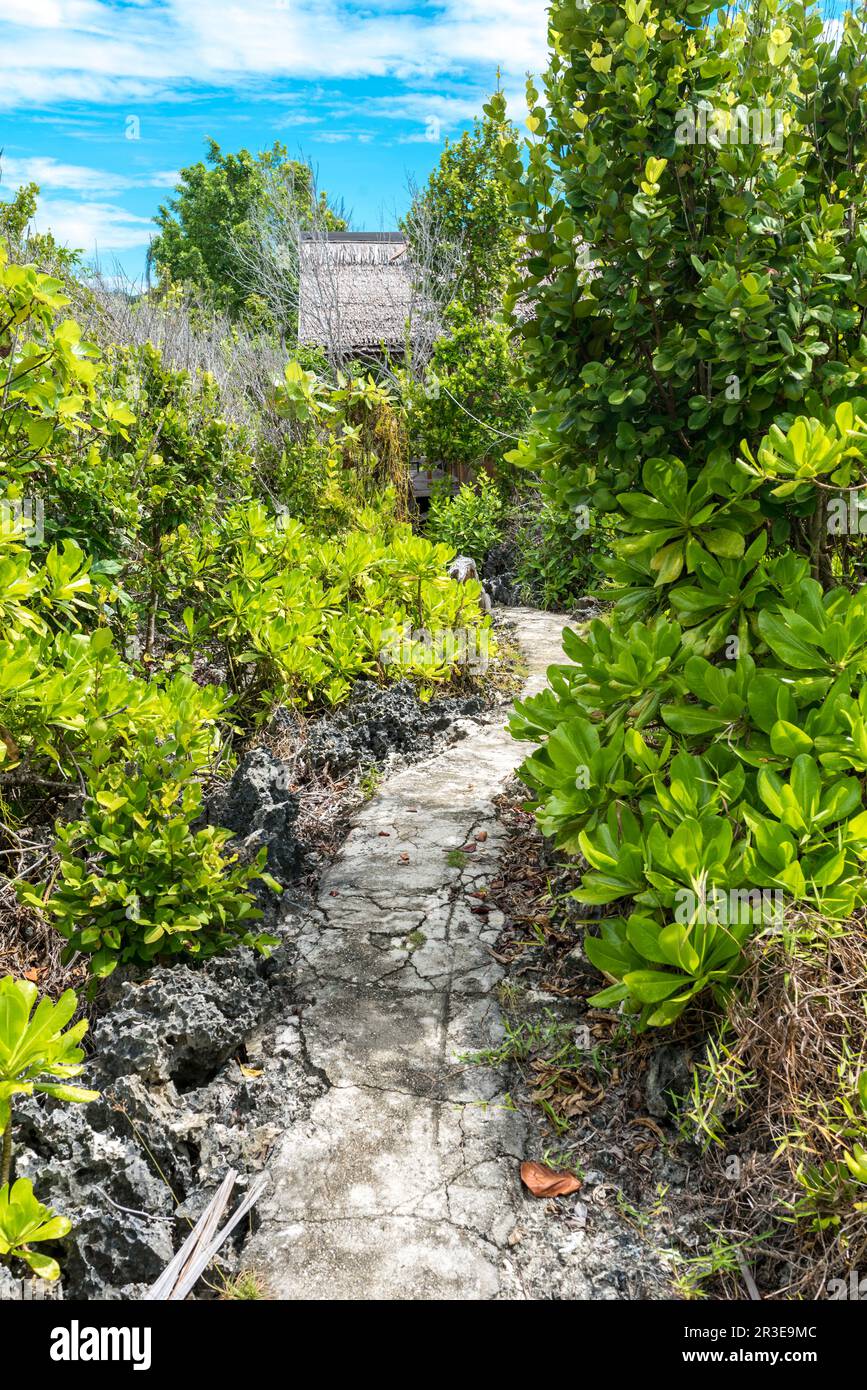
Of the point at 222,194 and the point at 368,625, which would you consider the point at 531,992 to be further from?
the point at 222,194

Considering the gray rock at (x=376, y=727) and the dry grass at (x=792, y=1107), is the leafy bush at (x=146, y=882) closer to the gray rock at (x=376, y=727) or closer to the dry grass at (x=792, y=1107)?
the dry grass at (x=792, y=1107)

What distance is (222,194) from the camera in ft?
127

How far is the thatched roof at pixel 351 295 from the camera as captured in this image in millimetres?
16784

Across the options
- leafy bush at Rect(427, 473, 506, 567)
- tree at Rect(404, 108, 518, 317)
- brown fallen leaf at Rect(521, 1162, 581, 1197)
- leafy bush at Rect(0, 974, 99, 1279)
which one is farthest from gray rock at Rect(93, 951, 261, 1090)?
tree at Rect(404, 108, 518, 317)

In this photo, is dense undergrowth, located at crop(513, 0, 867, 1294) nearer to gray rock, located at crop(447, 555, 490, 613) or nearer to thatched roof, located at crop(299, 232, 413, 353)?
gray rock, located at crop(447, 555, 490, 613)

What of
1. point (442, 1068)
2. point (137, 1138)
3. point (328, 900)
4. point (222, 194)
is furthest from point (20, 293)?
point (222, 194)

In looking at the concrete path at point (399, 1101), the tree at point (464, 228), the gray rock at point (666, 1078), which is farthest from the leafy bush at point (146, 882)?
the tree at point (464, 228)

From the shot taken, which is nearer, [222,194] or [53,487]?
[53,487]

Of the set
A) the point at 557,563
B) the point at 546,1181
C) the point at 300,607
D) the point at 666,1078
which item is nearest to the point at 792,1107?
the point at 666,1078

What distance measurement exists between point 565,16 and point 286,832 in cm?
315

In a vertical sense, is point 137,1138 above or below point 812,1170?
below

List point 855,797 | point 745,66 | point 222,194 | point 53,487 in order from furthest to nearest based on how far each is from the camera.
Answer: point 222,194 < point 53,487 < point 745,66 < point 855,797

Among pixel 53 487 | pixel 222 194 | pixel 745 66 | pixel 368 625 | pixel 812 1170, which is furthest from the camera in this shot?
pixel 222 194

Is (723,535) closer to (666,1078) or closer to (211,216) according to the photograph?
(666,1078)
